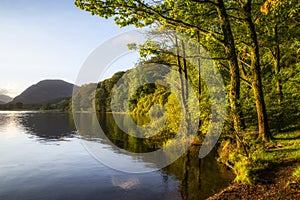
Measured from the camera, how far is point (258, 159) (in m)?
14.4

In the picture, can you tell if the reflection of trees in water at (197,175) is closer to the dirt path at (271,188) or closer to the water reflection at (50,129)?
the dirt path at (271,188)

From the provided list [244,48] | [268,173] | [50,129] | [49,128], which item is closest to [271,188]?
[268,173]

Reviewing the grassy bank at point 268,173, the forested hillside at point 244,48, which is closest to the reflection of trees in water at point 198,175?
the forested hillside at point 244,48

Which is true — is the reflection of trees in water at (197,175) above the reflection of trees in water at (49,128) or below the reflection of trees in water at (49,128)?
below

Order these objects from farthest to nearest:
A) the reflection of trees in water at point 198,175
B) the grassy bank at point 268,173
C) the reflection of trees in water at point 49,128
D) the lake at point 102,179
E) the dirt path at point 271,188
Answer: the reflection of trees in water at point 49,128 < the lake at point 102,179 < the reflection of trees in water at point 198,175 < the grassy bank at point 268,173 < the dirt path at point 271,188

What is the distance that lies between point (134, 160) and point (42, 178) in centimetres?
814

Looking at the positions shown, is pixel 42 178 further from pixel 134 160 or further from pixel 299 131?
pixel 299 131

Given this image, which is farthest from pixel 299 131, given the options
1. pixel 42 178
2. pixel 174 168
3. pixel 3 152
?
pixel 3 152

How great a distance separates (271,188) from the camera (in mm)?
11367

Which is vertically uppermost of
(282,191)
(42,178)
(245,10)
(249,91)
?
(245,10)

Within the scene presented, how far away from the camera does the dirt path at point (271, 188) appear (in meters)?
10.5

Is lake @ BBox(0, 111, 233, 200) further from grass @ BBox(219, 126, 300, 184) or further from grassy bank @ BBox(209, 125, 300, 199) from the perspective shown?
grassy bank @ BBox(209, 125, 300, 199)

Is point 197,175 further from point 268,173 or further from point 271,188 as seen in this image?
point 271,188

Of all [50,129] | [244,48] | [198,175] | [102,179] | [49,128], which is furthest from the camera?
[49,128]
